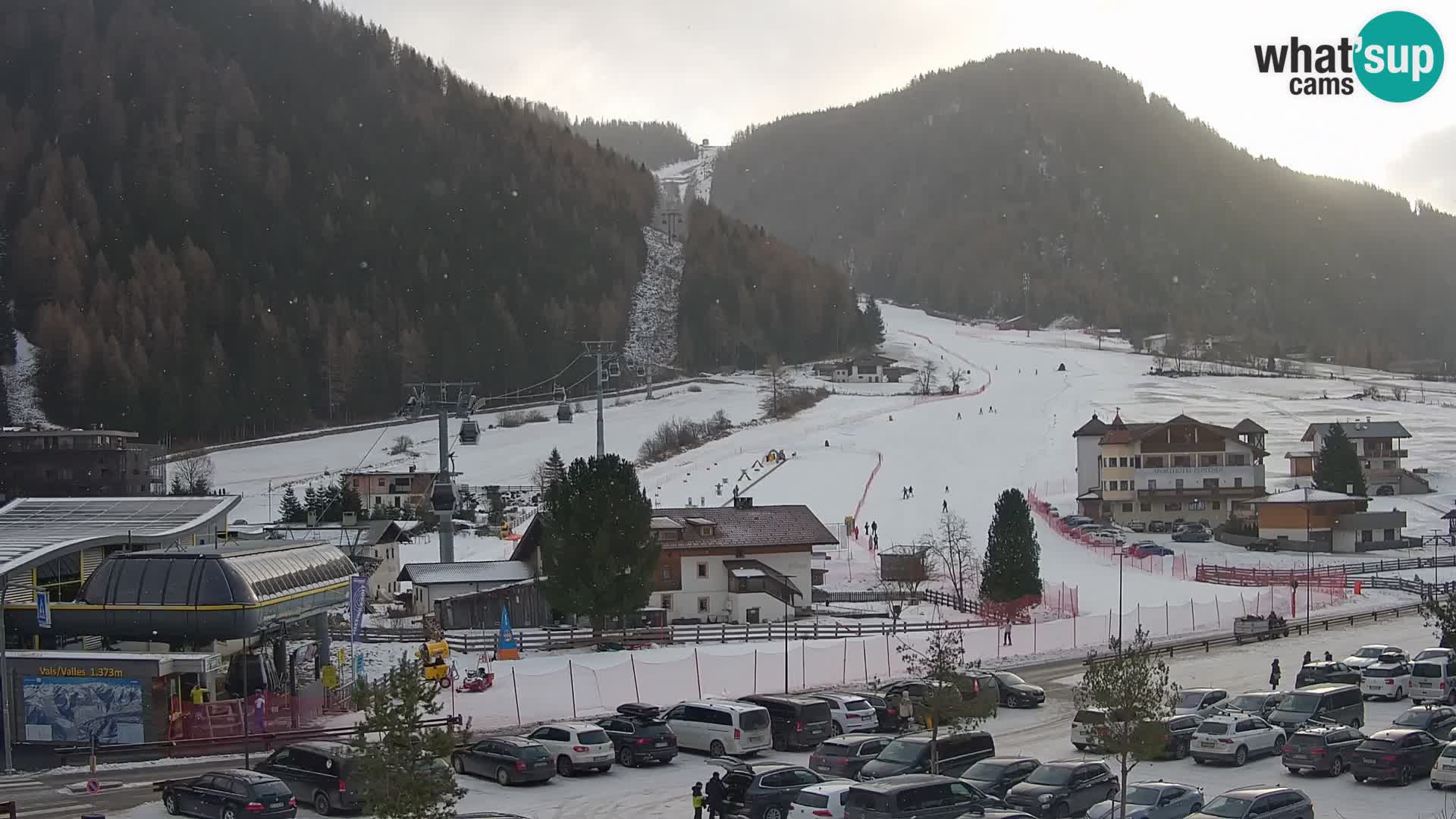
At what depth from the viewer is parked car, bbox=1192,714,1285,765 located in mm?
22766

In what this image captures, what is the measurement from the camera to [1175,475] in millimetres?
66812

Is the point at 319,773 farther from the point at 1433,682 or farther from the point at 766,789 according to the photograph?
the point at 1433,682

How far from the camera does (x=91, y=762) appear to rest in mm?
22375

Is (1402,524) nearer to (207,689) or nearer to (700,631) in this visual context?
(700,631)

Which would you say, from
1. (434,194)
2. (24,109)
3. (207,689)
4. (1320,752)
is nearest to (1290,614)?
(1320,752)

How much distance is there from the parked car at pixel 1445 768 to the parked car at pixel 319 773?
50.1 ft

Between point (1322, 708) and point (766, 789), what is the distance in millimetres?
11090

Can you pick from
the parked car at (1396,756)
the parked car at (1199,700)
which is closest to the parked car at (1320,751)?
the parked car at (1396,756)

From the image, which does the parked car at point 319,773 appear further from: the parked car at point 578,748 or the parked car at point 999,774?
the parked car at point 999,774

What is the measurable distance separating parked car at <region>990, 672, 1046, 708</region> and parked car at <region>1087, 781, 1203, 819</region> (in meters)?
9.87

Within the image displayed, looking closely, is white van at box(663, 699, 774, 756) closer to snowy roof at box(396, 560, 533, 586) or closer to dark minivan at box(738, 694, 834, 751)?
dark minivan at box(738, 694, 834, 751)

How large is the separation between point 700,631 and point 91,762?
17257mm

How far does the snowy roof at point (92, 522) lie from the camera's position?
93.8 feet

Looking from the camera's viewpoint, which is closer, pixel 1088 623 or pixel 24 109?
pixel 1088 623
